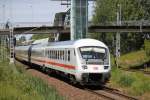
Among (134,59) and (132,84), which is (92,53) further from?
(134,59)

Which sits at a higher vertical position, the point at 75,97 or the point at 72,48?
the point at 72,48

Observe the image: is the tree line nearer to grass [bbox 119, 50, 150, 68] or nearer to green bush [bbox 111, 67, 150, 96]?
grass [bbox 119, 50, 150, 68]

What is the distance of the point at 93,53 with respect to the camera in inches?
1085

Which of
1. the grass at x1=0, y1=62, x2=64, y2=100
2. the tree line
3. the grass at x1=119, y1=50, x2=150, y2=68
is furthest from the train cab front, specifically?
the tree line

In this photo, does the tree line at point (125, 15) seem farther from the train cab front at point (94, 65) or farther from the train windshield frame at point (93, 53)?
the train cab front at point (94, 65)

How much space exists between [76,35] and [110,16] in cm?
3297

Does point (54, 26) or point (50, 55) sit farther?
point (54, 26)

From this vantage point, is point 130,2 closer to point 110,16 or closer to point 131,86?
point 110,16

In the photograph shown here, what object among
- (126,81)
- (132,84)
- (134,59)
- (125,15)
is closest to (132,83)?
(132,84)

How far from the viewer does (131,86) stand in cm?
2797

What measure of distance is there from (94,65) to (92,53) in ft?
2.83

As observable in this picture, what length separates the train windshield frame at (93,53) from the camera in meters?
27.4

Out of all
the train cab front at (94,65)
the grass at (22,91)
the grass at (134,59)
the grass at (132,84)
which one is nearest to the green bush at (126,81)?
the grass at (132,84)

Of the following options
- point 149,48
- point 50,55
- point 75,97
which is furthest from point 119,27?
point 75,97
